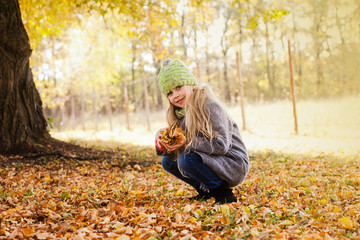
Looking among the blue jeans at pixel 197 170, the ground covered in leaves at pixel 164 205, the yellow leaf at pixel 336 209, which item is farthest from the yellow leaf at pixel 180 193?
the yellow leaf at pixel 336 209

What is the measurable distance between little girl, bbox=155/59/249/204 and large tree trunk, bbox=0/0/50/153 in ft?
10.9

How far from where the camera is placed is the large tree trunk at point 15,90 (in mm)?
4883

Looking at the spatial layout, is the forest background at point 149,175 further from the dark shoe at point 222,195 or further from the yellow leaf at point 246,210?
the dark shoe at point 222,195

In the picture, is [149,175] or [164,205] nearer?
[164,205]

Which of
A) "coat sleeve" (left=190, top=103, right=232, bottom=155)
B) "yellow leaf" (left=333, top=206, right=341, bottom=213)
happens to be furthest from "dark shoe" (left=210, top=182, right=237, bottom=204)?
"yellow leaf" (left=333, top=206, right=341, bottom=213)

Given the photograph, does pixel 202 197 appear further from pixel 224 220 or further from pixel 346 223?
pixel 346 223

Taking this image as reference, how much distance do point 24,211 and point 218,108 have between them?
6.18 feet

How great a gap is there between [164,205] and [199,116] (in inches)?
37.2

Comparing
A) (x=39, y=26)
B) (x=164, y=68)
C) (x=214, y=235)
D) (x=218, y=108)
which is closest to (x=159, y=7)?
(x=39, y=26)

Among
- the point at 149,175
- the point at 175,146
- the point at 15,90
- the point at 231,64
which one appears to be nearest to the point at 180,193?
the point at 175,146

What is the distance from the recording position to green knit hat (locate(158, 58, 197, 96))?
112 inches

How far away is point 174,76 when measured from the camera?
9.30 ft

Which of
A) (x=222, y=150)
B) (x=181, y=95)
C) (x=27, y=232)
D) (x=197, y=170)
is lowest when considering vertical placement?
(x=27, y=232)

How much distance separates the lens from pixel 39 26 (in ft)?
23.7
